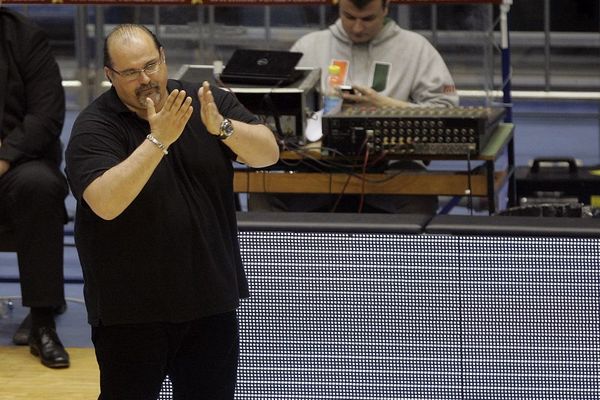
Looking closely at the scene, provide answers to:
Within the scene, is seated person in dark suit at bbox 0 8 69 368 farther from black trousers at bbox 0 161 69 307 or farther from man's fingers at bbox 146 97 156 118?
man's fingers at bbox 146 97 156 118

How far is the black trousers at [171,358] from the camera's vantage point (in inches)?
151

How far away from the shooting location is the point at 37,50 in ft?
21.4

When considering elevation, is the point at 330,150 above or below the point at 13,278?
above

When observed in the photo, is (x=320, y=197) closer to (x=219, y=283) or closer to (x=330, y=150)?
(x=330, y=150)

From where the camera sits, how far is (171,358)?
3.93 metres

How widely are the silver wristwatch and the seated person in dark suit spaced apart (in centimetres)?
A: 257

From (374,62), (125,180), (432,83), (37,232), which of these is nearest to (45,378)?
(37,232)

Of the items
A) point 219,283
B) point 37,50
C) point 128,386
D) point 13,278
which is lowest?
point 13,278

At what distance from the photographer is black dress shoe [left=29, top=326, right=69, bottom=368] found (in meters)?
6.04

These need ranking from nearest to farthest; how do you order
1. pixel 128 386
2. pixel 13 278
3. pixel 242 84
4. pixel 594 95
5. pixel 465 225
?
1. pixel 128 386
2. pixel 465 225
3. pixel 242 84
4. pixel 13 278
5. pixel 594 95

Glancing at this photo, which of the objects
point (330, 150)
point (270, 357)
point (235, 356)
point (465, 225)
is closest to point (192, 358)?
point (235, 356)

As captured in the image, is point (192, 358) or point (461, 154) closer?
point (192, 358)

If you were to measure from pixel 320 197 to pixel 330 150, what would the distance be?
417 mm

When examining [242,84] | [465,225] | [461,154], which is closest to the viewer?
[465,225]
